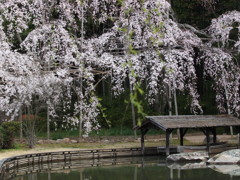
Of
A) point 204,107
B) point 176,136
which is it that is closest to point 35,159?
point 176,136

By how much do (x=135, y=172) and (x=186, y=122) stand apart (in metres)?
3.76

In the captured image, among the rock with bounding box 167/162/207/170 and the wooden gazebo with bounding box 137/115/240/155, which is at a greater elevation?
the wooden gazebo with bounding box 137/115/240/155

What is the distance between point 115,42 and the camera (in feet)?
64.8

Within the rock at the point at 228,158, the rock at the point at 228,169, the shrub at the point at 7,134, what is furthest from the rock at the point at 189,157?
the shrub at the point at 7,134

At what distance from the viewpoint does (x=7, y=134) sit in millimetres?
17000

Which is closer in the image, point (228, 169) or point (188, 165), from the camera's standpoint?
point (228, 169)

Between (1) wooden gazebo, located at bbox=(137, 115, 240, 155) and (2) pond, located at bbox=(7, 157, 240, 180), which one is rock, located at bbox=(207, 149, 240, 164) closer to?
(2) pond, located at bbox=(7, 157, 240, 180)

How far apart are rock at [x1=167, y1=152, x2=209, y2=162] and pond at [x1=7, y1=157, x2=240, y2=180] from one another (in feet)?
1.57

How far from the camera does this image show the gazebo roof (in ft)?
51.7

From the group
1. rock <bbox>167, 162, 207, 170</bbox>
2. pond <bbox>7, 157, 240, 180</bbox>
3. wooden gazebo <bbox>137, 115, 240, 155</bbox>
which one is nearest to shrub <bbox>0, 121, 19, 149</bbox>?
pond <bbox>7, 157, 240, 180</bbox>

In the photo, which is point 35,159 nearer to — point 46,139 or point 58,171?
point 58,171

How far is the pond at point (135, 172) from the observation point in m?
12.3

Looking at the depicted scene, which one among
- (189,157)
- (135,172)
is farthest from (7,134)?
(189,157)

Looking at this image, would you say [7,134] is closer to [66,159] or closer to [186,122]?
[66,159]
